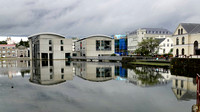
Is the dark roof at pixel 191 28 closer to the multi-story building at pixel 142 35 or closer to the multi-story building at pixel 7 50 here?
the multi-story building at pixel 142 35

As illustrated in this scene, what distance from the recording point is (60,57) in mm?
71062

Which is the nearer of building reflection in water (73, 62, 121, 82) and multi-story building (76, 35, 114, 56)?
building reflection in water (73, 62, 121, 82)

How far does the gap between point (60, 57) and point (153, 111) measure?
6591cm

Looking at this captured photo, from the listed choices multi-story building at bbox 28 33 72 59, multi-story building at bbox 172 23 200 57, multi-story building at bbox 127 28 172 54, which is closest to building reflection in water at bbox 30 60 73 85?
multi-story building at bbox 172 23 200 57

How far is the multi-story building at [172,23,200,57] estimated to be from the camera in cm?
4134

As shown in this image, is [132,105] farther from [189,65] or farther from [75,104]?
[189,65]

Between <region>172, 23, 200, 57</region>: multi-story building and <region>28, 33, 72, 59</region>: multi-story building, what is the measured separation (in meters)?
44.9

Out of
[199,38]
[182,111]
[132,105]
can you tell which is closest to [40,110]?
[132,105]

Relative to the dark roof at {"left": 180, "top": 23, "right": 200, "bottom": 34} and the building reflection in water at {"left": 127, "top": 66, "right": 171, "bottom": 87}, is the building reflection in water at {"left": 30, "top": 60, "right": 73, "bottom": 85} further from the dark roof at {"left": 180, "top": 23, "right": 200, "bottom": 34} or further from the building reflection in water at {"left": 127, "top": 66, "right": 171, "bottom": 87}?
the dark roof at {"left": 180, "top": 23, "right": 200, "bottom": 34}

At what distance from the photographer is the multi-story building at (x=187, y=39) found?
4134 centimetres

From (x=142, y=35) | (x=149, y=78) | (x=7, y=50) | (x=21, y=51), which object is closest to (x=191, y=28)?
(x=149, y=78)

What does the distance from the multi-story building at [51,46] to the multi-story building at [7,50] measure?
1942 inches

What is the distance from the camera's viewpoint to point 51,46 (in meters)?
71.6

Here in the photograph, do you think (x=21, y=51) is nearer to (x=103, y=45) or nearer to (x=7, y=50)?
(x=7, y=50)
